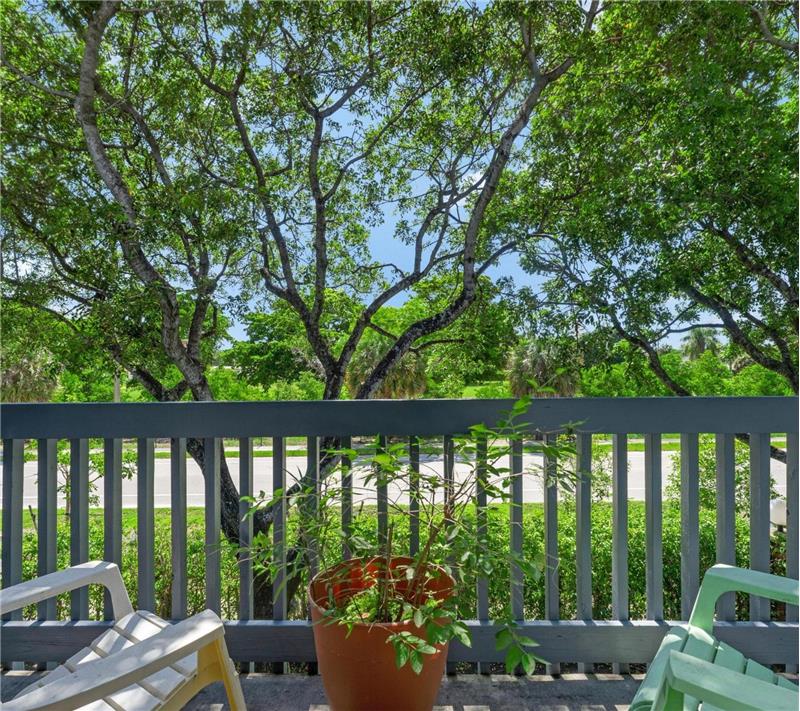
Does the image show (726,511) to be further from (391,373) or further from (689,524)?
(391,373)

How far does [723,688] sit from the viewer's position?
79cm

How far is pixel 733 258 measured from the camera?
18.3 ft

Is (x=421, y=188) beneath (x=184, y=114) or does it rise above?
beneath

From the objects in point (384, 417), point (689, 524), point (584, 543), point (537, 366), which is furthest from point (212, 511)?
point (537, 366)

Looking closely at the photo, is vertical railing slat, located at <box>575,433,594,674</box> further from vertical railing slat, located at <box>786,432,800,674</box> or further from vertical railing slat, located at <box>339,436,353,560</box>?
vertical railing slat, located at <box>339,436,353,560</box>

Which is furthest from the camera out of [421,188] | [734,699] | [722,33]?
[421,188]

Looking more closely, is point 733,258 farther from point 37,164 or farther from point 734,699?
point 37,164

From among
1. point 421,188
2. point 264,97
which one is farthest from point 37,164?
point 421,188

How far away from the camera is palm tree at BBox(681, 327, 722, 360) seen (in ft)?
19.9

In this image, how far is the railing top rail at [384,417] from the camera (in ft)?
5.28

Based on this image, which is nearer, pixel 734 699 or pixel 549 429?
pixel 734 699

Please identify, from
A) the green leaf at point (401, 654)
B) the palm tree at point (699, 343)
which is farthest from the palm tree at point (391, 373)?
the green leaf at point (401, 654)

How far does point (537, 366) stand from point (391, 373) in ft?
6.69

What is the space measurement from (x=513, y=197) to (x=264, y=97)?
3.29m
